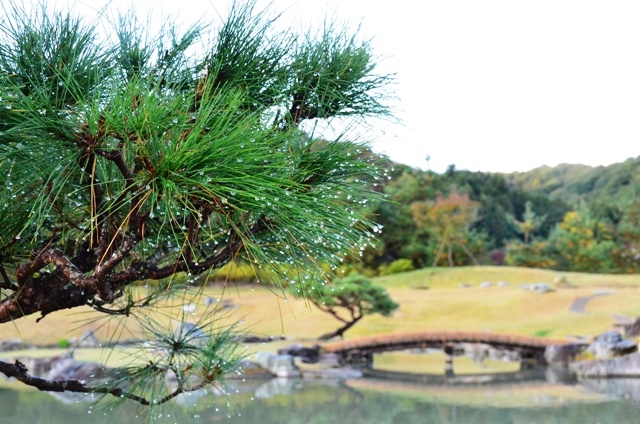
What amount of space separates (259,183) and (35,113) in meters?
0.41

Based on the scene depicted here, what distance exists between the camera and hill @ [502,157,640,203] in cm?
1734

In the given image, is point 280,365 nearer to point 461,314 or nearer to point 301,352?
point 301,352

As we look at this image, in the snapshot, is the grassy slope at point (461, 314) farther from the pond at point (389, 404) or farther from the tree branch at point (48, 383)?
the tree branch at point (48, 383)

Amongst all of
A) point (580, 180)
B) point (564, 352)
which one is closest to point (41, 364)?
point (564, 352)

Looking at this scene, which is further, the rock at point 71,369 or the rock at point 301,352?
the rock at point 301,352

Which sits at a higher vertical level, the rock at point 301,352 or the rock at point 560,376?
the rock at point 301,352

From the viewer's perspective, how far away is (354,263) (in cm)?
1302

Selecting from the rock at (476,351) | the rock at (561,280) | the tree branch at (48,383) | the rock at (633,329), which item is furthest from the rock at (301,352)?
the tree branch at (48,383)

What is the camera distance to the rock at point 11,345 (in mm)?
8531

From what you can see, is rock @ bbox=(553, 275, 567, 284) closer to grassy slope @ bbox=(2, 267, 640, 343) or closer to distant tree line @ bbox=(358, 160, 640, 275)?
grassy slope @ bbox=(2, 267, 640, 343)

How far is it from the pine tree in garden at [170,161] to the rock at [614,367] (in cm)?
657

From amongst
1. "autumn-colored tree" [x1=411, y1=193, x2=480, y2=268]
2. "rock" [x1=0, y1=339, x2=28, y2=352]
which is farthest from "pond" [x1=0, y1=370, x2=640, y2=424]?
"autumn-colored tree" [x1=411, y1=193, x2=480, y2=268]

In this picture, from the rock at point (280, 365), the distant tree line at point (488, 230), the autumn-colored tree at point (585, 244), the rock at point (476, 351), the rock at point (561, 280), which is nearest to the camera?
the rock at point (280, 365)

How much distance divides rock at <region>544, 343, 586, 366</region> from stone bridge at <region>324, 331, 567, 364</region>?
0.08m
